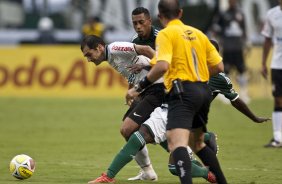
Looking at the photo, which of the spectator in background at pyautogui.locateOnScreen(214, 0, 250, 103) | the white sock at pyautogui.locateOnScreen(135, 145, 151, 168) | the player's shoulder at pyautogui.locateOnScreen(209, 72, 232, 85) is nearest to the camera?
the player's shoulder at pyautogui.locateOnScreen(209, 72, 232, 85)

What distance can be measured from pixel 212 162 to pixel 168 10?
1.79 m

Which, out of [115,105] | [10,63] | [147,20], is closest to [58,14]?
[10,63]

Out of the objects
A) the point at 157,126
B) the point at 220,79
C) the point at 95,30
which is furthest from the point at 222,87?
the point at 95,30

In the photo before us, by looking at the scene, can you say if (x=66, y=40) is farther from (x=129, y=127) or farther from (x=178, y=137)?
(x=178, y=137)

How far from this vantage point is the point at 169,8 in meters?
9.67

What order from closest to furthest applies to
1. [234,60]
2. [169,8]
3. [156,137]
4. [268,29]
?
[169,8] → [156,137] → [268,29] → [234,60]

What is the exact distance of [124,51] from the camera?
37.3 ft

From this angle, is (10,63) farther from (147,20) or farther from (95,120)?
(147,20)

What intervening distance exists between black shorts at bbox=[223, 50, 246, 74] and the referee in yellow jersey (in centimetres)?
1571

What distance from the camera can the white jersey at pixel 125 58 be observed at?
1137cm

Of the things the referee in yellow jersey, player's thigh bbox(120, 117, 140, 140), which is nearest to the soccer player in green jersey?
player's thigh bbox(120, 117, 140, 140)

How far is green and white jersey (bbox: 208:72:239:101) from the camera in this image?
461 inches

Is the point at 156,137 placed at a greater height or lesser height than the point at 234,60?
greater

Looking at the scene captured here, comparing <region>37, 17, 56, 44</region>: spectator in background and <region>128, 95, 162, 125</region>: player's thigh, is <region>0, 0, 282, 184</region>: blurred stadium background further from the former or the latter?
<region>128, 95, 162, 125</region>: player's thigh
